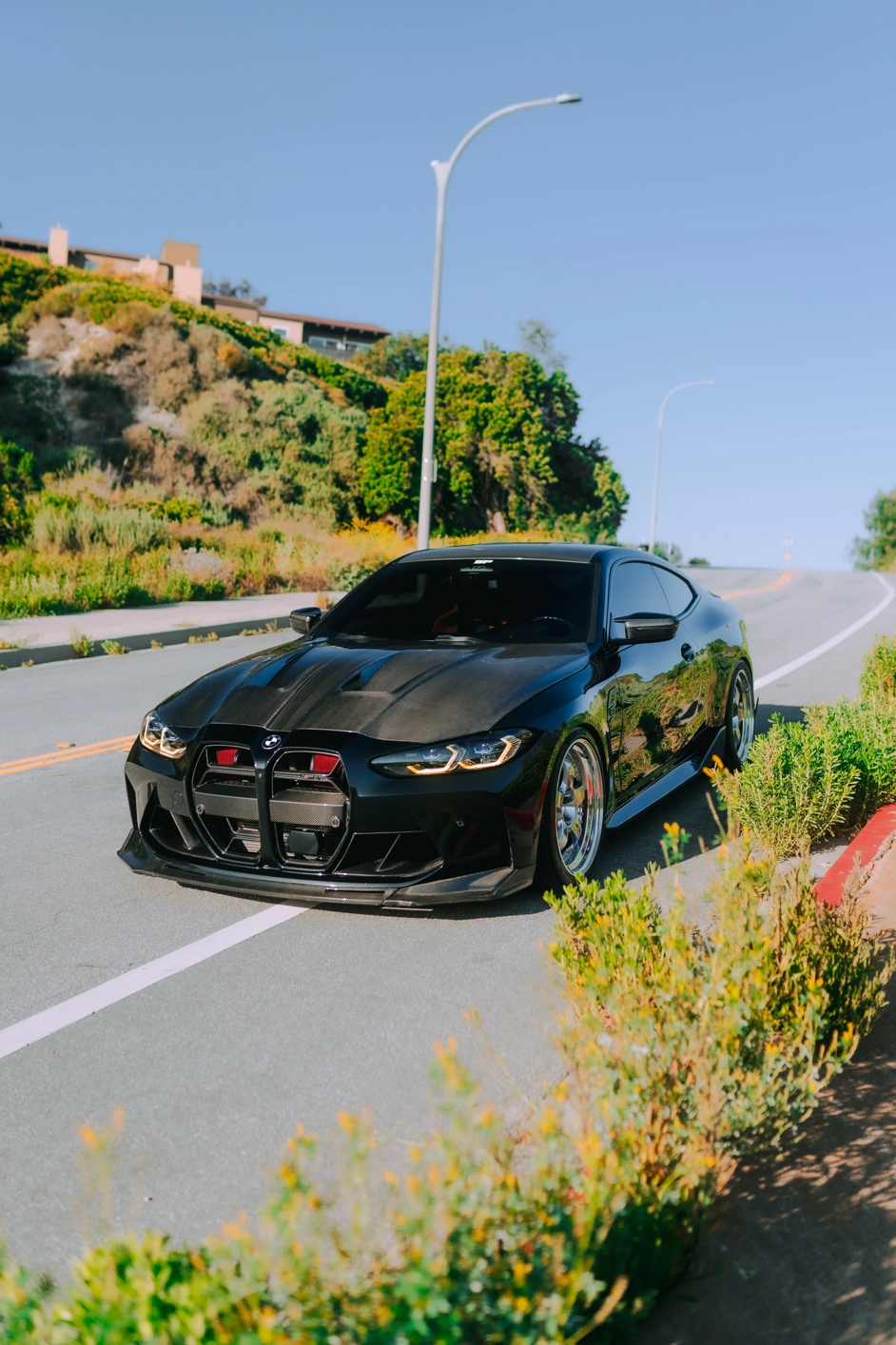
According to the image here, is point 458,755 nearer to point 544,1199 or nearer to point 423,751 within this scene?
point 423,751

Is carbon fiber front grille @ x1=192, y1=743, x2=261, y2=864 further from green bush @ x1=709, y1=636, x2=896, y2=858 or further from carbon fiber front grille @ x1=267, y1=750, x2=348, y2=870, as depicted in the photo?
green bush @ x1=709, y1=636, x2=896, y2=858

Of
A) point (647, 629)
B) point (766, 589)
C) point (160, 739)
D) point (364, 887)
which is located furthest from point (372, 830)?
point (766, 589)

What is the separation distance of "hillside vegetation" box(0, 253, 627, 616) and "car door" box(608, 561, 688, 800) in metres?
22.4

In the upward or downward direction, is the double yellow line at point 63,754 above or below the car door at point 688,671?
below

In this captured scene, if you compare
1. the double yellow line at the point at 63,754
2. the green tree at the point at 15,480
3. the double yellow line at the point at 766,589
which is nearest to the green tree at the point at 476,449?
the double yellow line at the point at 766,589

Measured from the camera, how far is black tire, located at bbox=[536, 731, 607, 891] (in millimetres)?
4820

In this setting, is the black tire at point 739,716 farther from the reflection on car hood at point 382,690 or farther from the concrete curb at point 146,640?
the concrete curb at point 146,640

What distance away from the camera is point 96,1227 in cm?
259

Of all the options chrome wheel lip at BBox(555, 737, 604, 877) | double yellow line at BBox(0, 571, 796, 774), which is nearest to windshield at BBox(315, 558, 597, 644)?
chrome wheel lip at BBox(555, 737, 604, 877)

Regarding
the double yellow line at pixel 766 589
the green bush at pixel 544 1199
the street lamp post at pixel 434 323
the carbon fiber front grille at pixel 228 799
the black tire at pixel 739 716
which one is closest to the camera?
the green bush at pixel 544 1199

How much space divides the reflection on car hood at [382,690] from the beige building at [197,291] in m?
79.8

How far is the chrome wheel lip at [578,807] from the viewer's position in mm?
5000

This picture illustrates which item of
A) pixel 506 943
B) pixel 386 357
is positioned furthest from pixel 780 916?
pixel 386 357

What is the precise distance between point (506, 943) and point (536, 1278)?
105 inches
